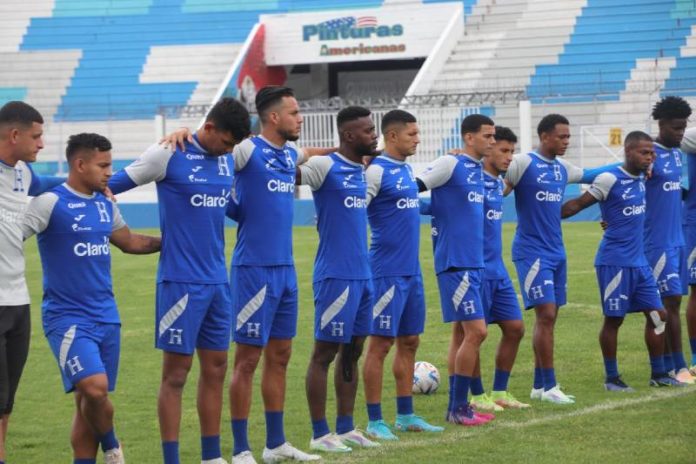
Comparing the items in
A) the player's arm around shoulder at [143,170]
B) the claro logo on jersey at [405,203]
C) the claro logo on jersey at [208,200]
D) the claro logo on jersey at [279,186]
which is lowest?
the claro logo on jersey at [208,200]

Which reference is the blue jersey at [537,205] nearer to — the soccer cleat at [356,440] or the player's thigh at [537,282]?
the player's thigh at [537,282]

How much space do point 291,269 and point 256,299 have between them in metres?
0.36

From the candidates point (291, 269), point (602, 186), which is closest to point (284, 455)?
point (291, 269)

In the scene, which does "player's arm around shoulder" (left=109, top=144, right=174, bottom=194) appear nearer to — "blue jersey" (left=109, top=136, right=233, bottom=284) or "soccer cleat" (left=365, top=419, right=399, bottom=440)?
"blue jersey" (left=109, top=136, right=233, bottom=284)

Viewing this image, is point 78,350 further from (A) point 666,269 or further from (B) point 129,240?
(A) point 666,269

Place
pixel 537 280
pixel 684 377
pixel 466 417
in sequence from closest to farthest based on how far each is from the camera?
1. pixel 466 417
2. pixel 537 280
3. pixel 684 377

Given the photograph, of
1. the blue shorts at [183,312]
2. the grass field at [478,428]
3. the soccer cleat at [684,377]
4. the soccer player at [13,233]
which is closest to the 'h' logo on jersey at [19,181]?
the soccer player at [13,233]

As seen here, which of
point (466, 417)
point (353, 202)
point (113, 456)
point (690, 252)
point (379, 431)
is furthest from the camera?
point (690, 252)

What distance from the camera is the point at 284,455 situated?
8.75 m

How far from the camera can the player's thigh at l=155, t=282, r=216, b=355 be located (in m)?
8.04

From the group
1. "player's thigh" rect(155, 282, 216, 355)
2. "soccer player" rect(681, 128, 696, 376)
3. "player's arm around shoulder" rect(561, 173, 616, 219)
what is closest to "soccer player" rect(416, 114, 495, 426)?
"player's arm around shoulder" rect(561, 173, 616, 219)

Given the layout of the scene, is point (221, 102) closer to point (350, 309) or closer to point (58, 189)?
point (58, 189)

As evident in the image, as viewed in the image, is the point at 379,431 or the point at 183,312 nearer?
the point at 183,312

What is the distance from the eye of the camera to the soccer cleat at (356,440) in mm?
9164
